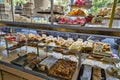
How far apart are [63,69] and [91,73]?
12.1 inches

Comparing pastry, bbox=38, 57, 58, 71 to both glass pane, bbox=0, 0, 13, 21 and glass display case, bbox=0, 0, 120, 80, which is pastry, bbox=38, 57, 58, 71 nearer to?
glass display case, bbox=0, 0, 120, 80

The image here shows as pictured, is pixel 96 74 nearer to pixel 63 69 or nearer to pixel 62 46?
pixel 63 69

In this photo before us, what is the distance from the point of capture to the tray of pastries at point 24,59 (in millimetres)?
1505

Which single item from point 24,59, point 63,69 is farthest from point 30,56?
point 63,69

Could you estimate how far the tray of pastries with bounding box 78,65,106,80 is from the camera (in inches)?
48.0

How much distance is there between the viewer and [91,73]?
1301mm

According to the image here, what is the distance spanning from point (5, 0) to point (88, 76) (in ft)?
5.02

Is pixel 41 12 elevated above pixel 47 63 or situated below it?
above

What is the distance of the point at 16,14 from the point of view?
1570mm

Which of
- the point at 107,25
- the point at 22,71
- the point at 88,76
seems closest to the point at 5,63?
the point at 22,71

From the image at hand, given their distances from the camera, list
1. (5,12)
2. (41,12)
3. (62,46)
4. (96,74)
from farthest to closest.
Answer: (62,46)
(5,12)
(41,12)
(96,74)

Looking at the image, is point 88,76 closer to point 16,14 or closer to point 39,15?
point 39,15

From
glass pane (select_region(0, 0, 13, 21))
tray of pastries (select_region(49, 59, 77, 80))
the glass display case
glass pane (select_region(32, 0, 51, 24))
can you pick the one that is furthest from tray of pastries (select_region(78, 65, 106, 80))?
glass pane (select_region(0, 0, 13, 21))

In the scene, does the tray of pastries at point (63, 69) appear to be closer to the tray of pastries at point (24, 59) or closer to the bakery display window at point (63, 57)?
the bakery display window at point (63, 57)
